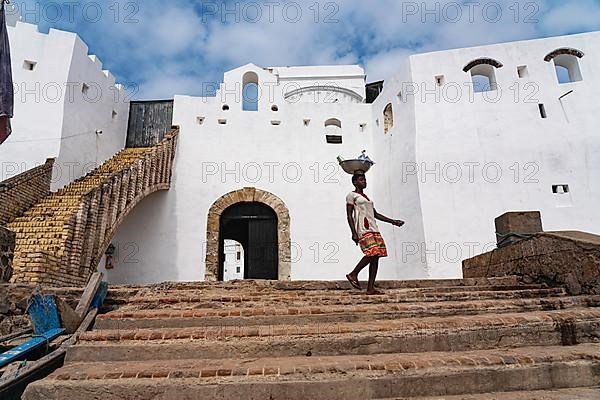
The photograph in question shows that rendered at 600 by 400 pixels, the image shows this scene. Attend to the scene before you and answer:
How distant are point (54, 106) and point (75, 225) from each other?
3.96 metres

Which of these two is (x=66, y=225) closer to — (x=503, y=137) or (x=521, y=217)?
(x=521, y=217)

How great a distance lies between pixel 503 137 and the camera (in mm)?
9039

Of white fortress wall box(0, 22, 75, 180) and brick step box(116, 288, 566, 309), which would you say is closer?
brick step box(116, 288, 566, 309)

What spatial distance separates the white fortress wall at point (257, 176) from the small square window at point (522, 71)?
376 cm

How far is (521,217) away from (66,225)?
256 inches

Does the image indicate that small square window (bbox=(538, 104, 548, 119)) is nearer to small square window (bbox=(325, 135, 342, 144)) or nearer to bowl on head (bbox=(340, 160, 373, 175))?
small square window (bbox=(325, 135, 342, 144))

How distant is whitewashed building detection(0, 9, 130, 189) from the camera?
8.45 m

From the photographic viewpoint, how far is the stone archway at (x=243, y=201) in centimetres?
971

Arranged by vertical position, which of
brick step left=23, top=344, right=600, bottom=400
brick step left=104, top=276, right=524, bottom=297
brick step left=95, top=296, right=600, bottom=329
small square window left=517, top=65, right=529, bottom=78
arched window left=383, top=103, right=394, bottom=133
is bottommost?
brick step left=23, top=344, right=600, bottom=400

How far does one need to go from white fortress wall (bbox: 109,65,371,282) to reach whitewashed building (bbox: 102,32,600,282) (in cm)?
3

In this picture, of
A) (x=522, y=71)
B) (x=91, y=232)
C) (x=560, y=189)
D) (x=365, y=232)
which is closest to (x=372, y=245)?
(x=365, y=232)

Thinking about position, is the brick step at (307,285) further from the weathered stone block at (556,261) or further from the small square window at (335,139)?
the small square window at (335,139)

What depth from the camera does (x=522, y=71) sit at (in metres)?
9.45

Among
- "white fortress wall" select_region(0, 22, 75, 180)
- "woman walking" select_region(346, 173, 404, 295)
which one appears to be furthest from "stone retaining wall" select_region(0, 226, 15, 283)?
"white fortress wall" select_region(0, 22, 75, 180)
